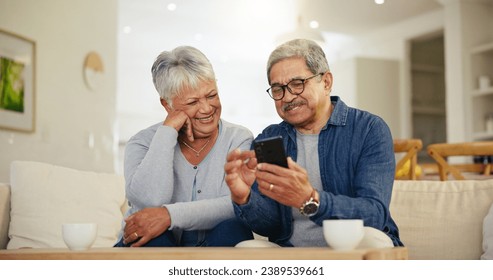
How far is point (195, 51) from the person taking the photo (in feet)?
6.27

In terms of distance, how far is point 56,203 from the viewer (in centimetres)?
249

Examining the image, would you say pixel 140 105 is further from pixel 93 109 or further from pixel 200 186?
pixel 200 186

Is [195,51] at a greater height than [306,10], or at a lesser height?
lesser

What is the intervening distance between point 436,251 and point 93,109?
3226 millimetres

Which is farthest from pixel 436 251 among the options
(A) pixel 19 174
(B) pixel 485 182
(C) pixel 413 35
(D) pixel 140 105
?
(D) pixel 140 105

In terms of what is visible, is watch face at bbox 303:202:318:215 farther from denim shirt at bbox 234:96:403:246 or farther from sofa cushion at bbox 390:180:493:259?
sofa cushion at bbox 390:180:493:259

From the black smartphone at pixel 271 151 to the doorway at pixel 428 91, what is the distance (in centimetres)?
580

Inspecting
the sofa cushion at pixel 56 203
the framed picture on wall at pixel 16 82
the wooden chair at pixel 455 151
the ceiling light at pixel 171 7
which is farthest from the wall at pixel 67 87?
the wooden chair at pixel 455 151

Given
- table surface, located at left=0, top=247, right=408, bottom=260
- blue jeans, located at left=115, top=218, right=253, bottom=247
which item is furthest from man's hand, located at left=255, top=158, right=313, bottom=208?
blue jeans, located at left=115, top=218, right=253, bottom=247

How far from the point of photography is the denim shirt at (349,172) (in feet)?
5.22

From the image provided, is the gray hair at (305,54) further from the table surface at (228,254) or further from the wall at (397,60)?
Result: the wall at (397,60)

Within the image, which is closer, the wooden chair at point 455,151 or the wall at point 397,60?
the wooden chair at point 455,151

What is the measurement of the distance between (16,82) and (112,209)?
5.45 feet

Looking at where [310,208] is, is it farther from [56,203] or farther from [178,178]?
[56,203]
